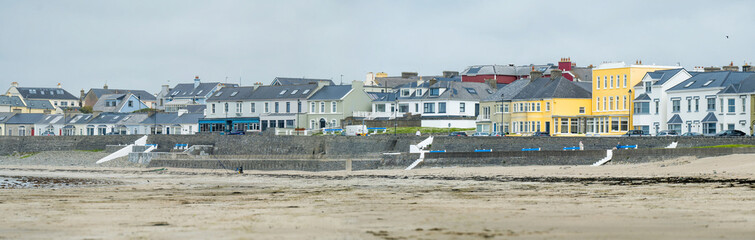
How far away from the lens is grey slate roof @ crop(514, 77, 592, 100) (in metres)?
64.8

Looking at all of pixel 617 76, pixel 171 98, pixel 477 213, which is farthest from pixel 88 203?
pixel 171 98

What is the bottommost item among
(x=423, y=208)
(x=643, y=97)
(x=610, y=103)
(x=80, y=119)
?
(x=423, y=208)

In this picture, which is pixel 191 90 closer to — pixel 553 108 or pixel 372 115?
pixel 372 115

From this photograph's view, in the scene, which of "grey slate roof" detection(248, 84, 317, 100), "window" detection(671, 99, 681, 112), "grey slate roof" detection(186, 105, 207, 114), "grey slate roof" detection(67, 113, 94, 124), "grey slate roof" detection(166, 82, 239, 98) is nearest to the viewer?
"window" detection(671, 99, 681, 112)

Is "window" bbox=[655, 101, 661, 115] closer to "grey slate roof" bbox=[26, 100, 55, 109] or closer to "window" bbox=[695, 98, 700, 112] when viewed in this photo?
"window" bbox=[695, 98, 700, 112]

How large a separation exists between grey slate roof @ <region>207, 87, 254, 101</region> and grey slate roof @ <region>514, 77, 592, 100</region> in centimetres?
2488

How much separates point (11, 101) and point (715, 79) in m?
84.1

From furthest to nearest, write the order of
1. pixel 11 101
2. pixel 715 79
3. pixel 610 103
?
pixel 11 101 → pixel 610 103 → pixel 715 79

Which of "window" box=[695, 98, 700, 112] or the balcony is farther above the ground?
"window" box=[695, 98, 700, 112]

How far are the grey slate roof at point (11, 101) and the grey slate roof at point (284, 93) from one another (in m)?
44.6

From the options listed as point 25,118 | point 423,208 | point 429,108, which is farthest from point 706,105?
point 25,118

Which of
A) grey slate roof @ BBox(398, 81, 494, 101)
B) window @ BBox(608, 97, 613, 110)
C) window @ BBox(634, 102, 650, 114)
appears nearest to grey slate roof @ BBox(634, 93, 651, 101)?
window @ BBox(634, 102, 650, 114)

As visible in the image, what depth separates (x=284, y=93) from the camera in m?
78.9

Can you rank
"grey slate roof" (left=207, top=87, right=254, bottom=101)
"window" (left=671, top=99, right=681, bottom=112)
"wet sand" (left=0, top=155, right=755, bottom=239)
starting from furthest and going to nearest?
1. "grey slate roof" (left=207, top=87, right=254, bottom=101)
2. "window" (left=671, top=99, right=681, bottom=112)
3. "wet sand" (left=0, top=155, right=755, bottom=239)
